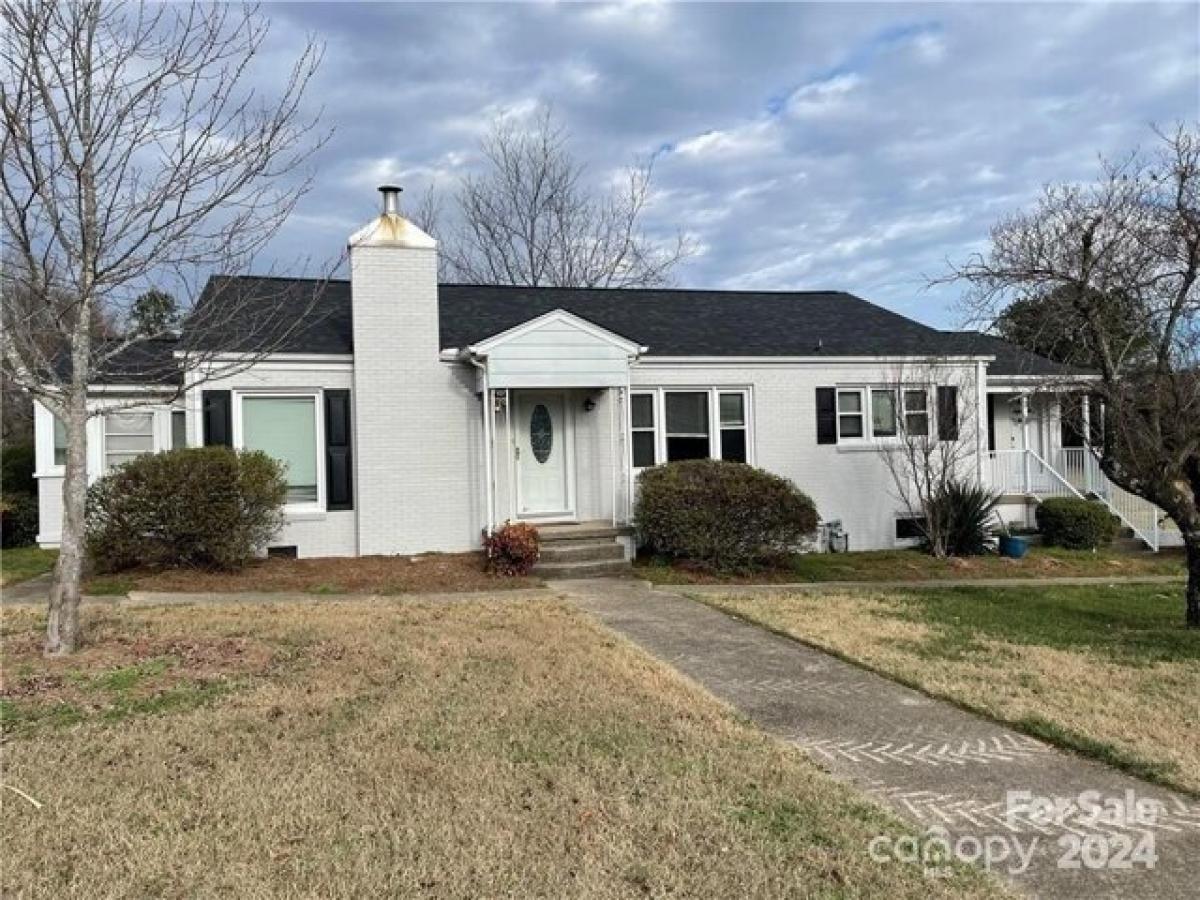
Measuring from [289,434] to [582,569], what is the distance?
4.72 metres

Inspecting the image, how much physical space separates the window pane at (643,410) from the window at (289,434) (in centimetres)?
499

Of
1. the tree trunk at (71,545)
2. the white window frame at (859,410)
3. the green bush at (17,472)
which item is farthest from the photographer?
the green bush at (17,472)

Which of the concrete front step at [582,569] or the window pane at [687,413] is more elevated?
the window pane at [687,413]

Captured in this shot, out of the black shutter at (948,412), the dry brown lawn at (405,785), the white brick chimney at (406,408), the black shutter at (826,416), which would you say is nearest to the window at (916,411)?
the black shutter at (948,412)

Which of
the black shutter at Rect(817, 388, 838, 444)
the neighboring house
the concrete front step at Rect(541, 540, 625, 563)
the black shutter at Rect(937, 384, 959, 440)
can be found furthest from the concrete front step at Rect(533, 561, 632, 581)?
the black shutter at Rect(937, 384, 959, 440)

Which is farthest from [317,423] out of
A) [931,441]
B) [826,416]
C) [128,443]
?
[931,441]

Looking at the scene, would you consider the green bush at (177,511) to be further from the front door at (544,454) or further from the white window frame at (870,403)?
the white window frame at (870,403)

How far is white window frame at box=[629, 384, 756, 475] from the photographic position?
14.5m

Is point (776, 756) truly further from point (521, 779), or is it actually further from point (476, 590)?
point (476, 590)

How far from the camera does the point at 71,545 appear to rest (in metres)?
6.71

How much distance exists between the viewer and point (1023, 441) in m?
17.6

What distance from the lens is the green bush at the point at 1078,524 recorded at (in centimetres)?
1524

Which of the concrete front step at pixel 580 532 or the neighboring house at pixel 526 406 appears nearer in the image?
the concrete front step at pixel 580 532

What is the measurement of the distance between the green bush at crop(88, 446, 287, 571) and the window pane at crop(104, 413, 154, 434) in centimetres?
310
